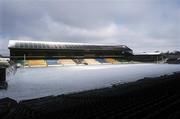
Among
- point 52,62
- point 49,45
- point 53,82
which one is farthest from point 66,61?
point 53,82

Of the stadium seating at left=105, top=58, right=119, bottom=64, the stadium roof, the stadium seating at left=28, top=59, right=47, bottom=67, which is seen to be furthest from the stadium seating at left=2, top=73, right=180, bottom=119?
the stadium seating at left=105, top=58, right=119, bottom=64

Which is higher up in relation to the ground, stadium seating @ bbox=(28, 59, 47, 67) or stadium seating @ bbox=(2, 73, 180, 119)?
stadium seating @ bbox=(28, 59, 47, 67)

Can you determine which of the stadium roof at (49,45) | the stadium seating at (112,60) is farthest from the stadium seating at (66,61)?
the stadium seating at (112,60)

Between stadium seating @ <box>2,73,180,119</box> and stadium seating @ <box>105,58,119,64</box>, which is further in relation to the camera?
stadium seating @ <box>105,58,119,64</box>

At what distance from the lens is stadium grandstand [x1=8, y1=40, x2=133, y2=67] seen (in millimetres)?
52156

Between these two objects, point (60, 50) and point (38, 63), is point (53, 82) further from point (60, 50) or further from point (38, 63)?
point (60, 50)

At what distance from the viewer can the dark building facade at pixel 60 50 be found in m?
53.9

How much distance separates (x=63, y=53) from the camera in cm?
6012

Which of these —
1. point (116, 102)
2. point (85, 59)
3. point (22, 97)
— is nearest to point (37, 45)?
point (85, 59)

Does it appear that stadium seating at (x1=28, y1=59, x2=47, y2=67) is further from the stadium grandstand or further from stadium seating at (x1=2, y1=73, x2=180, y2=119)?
stadium seating at (x1=2, y1=73, x2=180, y2=119)

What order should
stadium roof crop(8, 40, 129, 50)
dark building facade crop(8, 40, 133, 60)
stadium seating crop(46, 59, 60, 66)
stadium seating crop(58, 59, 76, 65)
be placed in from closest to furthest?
stadium seating crop(46, 59, 60, 66), stadium seating crop(58, 59, 76, 65), dark building facade crop(8, 40, 133, 60), stadium roof crop(8, 40, 129, 50)

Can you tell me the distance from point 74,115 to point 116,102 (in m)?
3.51

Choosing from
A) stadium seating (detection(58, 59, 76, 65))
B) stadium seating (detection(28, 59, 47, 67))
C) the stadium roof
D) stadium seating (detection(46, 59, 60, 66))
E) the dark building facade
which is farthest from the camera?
the stadium roof

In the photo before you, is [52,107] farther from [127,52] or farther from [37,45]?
[127,52]
